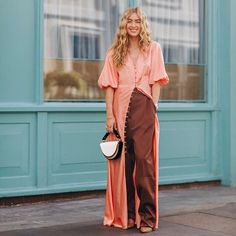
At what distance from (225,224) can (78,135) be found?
2337 millimetres

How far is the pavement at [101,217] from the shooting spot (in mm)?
5906

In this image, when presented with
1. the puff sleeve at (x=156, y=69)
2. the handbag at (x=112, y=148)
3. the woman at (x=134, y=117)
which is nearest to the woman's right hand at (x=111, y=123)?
the woman at (x=134, y=117)

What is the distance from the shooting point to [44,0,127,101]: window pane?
777 centimetres

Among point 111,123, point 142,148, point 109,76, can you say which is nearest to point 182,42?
point 109,76

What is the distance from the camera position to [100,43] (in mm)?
8203

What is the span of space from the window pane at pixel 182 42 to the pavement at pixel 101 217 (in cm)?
155

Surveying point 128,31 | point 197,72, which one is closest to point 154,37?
point 197,72

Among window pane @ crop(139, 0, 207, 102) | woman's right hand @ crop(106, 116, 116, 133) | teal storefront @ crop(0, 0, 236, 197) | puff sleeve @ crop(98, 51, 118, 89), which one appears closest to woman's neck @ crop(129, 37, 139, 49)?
puff sleeve @ crop(98, 51, 118, 89)

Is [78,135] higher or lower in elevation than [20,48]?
lower

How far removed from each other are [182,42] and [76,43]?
1769 millimetres

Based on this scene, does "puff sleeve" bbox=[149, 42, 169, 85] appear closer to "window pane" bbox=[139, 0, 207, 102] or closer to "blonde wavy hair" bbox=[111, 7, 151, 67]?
"blonde wavy hair" bbox=[111, 7, 151, 67]

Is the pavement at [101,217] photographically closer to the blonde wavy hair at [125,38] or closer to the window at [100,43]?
the window at [100,43]

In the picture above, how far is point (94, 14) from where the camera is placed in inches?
322

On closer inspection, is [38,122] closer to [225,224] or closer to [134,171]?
[134,171]
